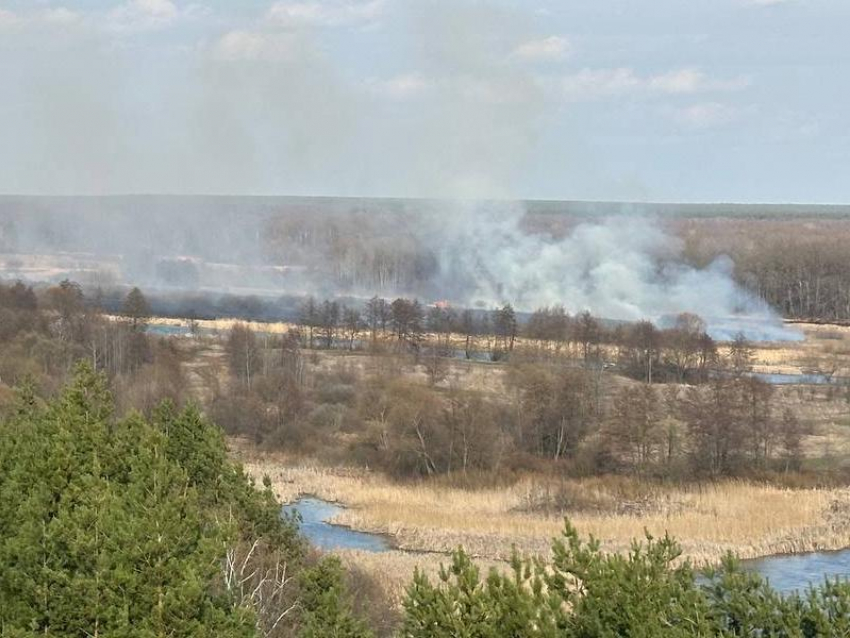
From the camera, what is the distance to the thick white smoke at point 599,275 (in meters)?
91.0

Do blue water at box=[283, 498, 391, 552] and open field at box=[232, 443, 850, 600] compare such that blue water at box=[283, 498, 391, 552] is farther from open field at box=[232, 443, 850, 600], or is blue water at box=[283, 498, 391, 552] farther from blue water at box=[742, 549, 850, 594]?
blue water at box=[742, 549, 850, 594]

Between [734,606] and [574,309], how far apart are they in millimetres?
83149

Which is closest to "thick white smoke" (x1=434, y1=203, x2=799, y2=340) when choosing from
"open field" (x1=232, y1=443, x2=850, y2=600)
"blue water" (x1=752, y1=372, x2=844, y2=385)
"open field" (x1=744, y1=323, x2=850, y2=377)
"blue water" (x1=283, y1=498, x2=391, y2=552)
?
"open field" (x1=744, y1=323, x2=850, y2=377)

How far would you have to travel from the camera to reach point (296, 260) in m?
133

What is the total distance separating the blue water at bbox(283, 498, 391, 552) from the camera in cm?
3122

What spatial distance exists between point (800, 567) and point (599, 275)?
6771cm

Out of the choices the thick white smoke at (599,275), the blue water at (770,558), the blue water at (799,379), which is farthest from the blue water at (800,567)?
the thick white smoke at (599,275)

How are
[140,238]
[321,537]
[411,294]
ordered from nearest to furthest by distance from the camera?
1. [321,537]
2. [411,294]
3. [140,238]

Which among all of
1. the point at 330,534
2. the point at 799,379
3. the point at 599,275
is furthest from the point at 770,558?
the point at 599,275

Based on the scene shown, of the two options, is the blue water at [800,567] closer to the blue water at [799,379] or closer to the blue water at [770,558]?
the blue water at [770,558]

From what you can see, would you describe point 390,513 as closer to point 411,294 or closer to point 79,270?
point 411,294

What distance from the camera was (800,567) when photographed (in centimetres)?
2912

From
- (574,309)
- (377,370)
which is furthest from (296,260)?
(377,370)

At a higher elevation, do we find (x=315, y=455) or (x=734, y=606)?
(x=734, y=606)
